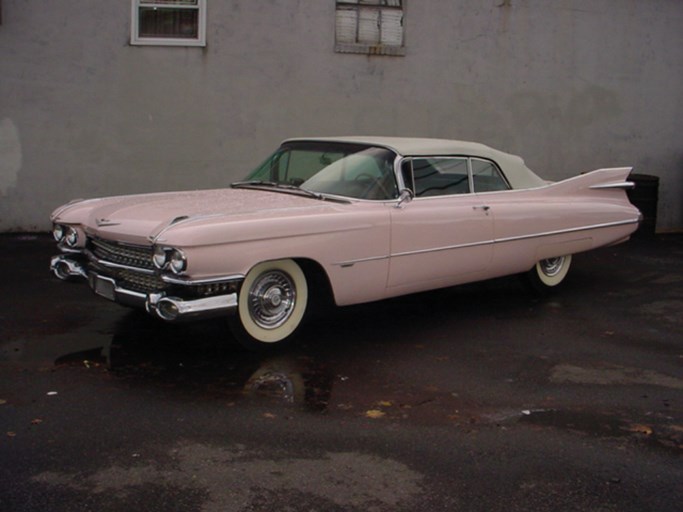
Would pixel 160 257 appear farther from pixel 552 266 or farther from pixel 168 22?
pixel 168 22

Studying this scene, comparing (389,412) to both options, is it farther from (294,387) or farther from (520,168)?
(520,168)

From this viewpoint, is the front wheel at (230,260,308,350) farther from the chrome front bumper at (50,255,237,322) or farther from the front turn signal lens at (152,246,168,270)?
the front turn signal lens at (152,246,168,270)

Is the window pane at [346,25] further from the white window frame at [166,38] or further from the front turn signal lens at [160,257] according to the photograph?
the front turn signal lens at [160,257]

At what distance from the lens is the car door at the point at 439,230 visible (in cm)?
635

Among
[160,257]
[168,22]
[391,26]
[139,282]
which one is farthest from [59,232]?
[391,26]

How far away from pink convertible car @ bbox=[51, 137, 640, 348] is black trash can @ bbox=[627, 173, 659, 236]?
3.82 metres

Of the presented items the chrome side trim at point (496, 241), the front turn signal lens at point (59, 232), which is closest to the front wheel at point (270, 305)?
the chrome side trim at point (496, 241)

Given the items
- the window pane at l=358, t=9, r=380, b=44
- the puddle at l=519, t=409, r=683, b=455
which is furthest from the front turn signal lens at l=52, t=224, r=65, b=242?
the window pane at l=358, t=9, r=380, b=44

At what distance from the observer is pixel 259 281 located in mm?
5711

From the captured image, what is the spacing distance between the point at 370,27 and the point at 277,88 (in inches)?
58.0

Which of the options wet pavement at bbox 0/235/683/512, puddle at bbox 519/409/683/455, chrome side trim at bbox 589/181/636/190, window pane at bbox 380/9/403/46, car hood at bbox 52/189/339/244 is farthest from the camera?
window pane at bbox 380/9/403/46

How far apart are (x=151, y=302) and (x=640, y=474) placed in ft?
9.79

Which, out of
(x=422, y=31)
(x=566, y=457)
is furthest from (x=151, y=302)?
(x=422, y=31)

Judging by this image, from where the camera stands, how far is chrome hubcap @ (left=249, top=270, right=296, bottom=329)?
5.71 meters
